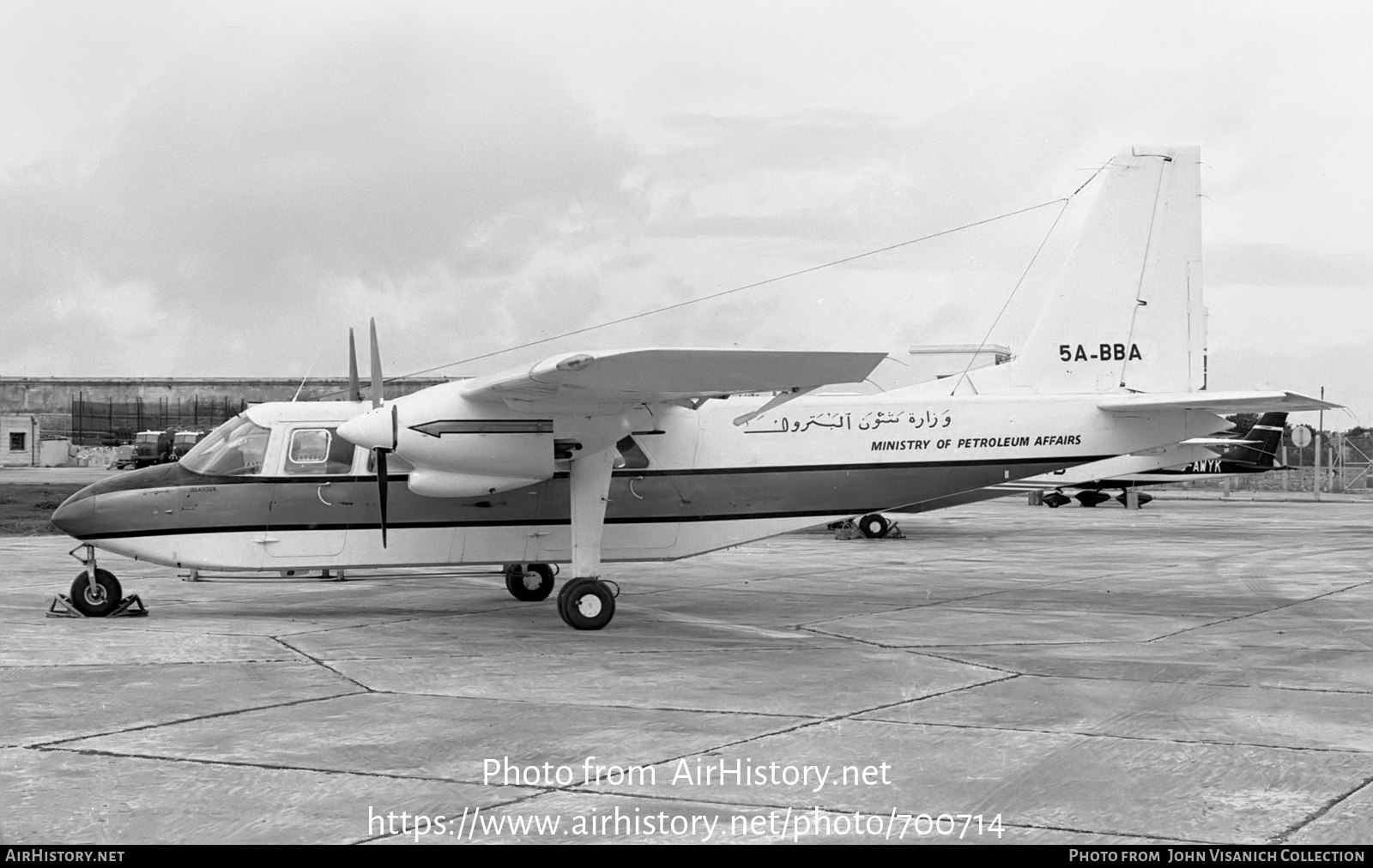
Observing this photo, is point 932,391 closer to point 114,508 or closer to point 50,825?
point 114,508

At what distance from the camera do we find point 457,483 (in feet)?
42.5

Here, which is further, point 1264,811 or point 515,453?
point 515,453

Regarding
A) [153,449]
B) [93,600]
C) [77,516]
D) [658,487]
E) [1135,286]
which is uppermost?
[1135,286]

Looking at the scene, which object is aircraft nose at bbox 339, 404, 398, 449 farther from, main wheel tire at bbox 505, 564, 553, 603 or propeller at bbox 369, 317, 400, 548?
main wheel tire at bbox 505, 564, 553, 603

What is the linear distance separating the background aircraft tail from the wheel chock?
1004 centimetres

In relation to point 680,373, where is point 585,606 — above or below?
below

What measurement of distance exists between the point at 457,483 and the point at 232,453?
2840 mm

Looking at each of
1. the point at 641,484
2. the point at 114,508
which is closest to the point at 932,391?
the point at 641,484

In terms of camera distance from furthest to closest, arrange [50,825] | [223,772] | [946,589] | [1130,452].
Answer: [946,589]
[1130,452]
[223,772]
[50,825]

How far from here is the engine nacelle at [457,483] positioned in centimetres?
1291

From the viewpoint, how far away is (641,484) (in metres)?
14.2

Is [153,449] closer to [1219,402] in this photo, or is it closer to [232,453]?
[232,453]

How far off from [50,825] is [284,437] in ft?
28.1

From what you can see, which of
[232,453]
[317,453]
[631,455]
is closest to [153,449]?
[232,453]
